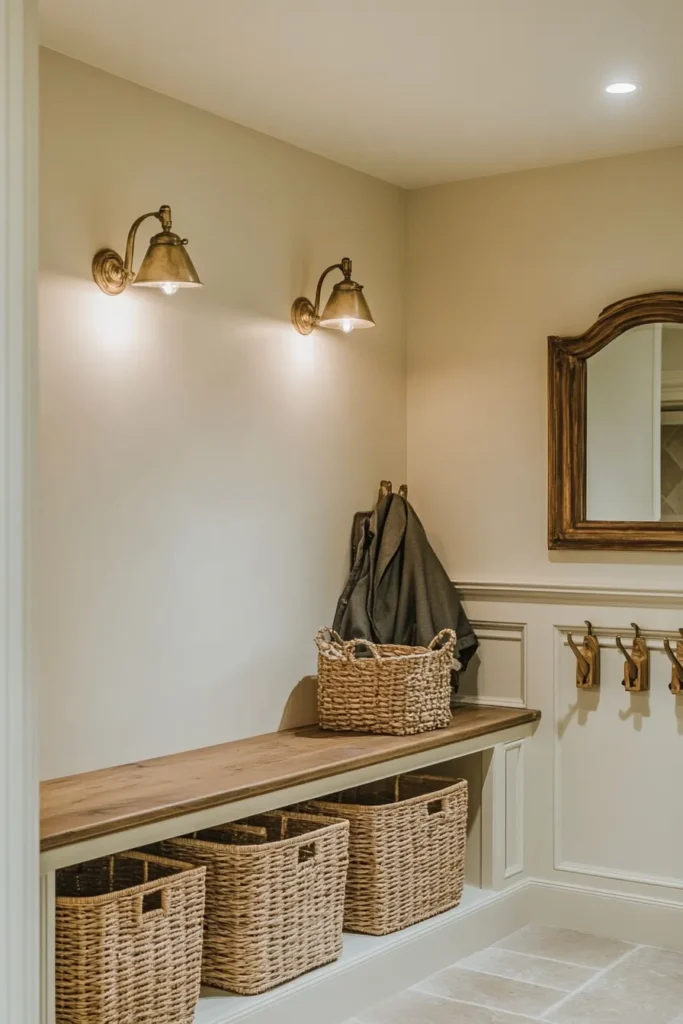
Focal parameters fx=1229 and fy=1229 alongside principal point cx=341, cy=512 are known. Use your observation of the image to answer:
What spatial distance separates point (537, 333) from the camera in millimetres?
4152

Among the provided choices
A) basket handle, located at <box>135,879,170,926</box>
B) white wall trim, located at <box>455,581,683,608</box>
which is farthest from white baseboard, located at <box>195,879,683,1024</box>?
white wall trim, located at <box>455,581,683,608</box>

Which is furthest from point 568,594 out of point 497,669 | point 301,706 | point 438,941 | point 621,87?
point 621,87

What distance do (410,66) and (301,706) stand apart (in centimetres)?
194

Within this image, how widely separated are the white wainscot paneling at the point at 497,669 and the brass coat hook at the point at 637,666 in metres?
0.38

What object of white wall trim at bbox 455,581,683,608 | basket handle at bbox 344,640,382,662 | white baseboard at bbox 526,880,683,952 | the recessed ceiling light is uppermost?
the recessed ceiling light

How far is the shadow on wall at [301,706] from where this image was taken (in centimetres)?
385

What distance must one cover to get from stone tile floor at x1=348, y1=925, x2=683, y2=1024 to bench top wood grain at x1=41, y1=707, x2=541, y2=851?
67cm

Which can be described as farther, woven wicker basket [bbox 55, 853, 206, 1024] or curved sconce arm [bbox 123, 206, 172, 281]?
curved sconce arm [bbox 123, 206, 172, 281]

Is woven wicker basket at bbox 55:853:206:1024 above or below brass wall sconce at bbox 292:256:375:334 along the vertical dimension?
below

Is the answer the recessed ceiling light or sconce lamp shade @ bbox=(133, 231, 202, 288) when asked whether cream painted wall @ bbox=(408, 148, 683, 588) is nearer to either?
the recessed ceiling light

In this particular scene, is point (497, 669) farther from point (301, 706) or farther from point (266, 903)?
point (266, 903)

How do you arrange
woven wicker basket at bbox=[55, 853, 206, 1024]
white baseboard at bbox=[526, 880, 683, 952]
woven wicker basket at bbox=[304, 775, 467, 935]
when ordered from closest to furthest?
woven wicker basket at bbox=[55, 853, 206, 1024] → woven wicker basket at bbox=[304, 775, 467, 935] → white baseboard at bbox=[526, 880, 683, 952]

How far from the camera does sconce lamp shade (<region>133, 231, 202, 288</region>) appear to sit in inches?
123

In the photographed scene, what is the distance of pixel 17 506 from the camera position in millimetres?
2324
